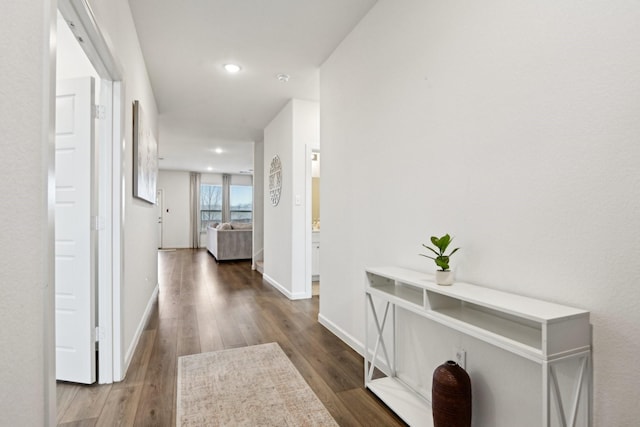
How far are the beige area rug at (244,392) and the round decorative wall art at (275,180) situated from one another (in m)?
2.63

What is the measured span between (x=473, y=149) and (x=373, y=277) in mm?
977

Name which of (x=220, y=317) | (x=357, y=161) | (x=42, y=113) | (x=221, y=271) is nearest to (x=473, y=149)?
(x=357, y=161)

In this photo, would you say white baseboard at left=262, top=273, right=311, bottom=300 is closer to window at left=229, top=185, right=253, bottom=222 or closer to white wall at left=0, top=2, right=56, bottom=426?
white wall at left=0, top=2, right=56, bottom=426

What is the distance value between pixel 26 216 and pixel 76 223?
1.31 metres

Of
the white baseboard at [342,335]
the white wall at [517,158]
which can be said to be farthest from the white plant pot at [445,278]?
the white baseboard at [342,335]

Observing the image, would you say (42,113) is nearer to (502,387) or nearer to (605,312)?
(605,312)

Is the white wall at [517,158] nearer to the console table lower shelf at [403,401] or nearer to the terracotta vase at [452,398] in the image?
the terracotta vase at [452,398]

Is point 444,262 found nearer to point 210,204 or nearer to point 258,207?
point 258,207

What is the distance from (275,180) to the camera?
4.89 meters

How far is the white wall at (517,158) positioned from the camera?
1041mm

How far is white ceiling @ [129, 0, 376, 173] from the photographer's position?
2443mm

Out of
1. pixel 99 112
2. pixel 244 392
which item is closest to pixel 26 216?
pixel 99 112

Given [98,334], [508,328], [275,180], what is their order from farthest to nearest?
[275,180] → [98,334] → [508,328]

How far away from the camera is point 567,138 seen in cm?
117
